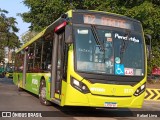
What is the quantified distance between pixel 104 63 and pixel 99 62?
0.16 meters

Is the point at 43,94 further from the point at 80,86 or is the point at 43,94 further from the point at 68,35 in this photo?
the point at 68,35

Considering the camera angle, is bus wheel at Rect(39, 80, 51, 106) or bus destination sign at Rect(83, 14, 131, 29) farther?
bus wheel at Rect(39, 80, 51, 106)

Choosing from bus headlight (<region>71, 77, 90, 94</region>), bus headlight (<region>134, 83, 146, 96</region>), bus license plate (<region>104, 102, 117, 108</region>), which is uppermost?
bus headlight (<region>71, 77, 90, 94</region>)

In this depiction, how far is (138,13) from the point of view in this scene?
89.2 feet

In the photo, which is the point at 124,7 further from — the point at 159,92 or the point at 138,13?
the point at 159,92

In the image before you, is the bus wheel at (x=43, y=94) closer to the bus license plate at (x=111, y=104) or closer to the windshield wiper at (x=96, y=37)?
the bus license plate at (x=111, y=104)

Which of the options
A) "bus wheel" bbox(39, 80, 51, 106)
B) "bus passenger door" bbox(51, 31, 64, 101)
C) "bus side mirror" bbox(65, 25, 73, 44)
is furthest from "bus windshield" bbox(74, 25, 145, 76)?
"bus wheel" bbox(39, 80, 51, 106)

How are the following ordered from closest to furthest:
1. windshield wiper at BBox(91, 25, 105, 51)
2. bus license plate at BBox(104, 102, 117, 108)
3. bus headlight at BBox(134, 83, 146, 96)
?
bus license plate at BBox(104, 102, 117, 108), windshield wiper at BBox(91, 25, 105, 51), bus headlight at BBox(134, 83, 146, 96)

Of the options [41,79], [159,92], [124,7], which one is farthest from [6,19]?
[41,79]

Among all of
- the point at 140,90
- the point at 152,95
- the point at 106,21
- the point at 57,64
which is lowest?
the point at 152,95

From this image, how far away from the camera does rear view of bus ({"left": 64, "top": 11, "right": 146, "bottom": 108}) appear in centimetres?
1176

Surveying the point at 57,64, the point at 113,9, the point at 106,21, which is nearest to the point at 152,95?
the point at 113,9

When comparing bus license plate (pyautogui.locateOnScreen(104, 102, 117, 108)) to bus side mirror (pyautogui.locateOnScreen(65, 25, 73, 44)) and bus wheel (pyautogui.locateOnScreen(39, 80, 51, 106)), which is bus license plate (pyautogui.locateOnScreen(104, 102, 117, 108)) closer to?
bus side mirror (pyautogui.locateOnScreen(65, 25, 73, 44))

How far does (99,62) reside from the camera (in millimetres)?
12008
